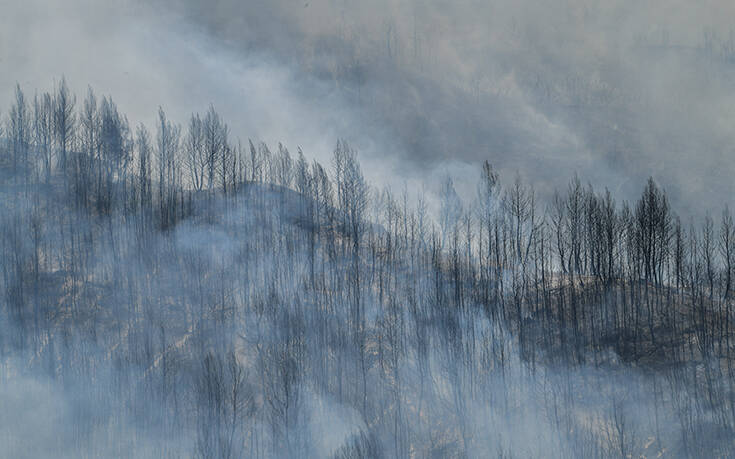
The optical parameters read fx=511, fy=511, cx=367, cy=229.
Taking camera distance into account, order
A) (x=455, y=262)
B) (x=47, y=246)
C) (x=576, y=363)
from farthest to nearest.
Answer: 1. (x=455, y=262)
2. (x=47, y=246)
3. (x=576, y=363)

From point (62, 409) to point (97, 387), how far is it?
10.4 ft

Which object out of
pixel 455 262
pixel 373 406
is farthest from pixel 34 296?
pixel 455 262

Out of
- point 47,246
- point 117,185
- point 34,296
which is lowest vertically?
point 34,296

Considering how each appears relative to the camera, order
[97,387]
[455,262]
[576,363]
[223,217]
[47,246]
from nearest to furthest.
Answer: [97,387] < [576,363] < [47,246] < [455,262] < [223,217]

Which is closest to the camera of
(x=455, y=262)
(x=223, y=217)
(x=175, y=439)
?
(x=175, y=439)

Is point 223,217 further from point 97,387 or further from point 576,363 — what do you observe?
point 576,363

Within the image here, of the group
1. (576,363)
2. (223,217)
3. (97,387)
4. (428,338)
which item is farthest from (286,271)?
(576,363)

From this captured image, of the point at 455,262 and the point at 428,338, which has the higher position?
the point at 455,262

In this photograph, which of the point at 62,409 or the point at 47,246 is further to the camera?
the point at 47,246

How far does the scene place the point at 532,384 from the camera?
50219mm

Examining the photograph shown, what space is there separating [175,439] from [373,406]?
1753 centimetres

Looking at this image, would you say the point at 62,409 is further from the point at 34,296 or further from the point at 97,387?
the point at 34,296

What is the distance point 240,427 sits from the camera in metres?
44.2

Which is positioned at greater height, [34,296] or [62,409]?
[34,296]
